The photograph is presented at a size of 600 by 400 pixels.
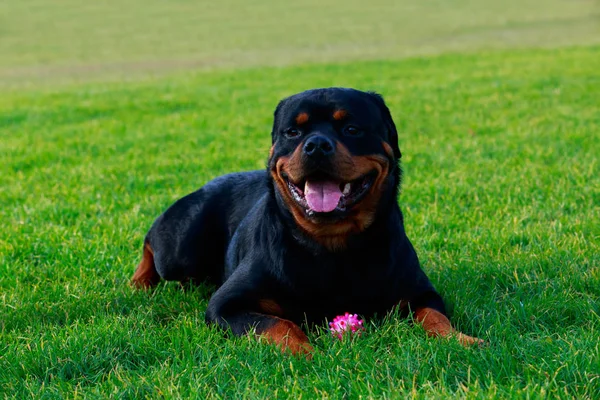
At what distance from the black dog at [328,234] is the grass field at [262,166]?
17 centimetres

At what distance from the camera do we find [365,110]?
380 centimetres

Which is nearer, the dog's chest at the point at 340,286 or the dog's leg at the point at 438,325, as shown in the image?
the dog's leg at the point at 438,325

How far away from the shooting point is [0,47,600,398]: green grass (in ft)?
9.76

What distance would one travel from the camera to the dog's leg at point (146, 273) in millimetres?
4641

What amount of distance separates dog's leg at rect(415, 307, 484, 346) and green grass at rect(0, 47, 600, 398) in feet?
0.21

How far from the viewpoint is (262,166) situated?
8203mm

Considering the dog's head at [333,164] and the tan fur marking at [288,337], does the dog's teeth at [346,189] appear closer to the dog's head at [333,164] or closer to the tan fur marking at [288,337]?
the dog's head at [333,164]

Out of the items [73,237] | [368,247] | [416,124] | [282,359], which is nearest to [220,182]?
[73,237]

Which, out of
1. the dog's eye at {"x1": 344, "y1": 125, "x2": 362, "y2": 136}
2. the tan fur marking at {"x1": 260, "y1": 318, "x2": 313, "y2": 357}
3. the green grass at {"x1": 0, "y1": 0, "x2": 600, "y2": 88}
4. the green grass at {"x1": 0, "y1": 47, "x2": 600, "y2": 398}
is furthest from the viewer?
the green grass at {"x1": 0, "y1": 0, "x2": 600, "y2": 88}

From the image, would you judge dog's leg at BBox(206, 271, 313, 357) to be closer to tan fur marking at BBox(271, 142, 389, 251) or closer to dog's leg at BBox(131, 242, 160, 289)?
tan fur marking at BBox(271, 142, 389, 251)

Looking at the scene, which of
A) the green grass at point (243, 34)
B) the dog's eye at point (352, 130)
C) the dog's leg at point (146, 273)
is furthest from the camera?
the green grass at point (243, 34)

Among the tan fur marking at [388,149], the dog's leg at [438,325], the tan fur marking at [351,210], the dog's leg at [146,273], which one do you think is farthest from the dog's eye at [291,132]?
the dog's leg at [146,273]

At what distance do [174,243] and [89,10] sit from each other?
3364cm

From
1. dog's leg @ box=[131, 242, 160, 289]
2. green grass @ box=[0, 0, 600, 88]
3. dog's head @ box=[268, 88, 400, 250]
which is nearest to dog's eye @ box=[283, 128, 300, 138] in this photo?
dog's head @ box=[268, 88, 400, 250]
